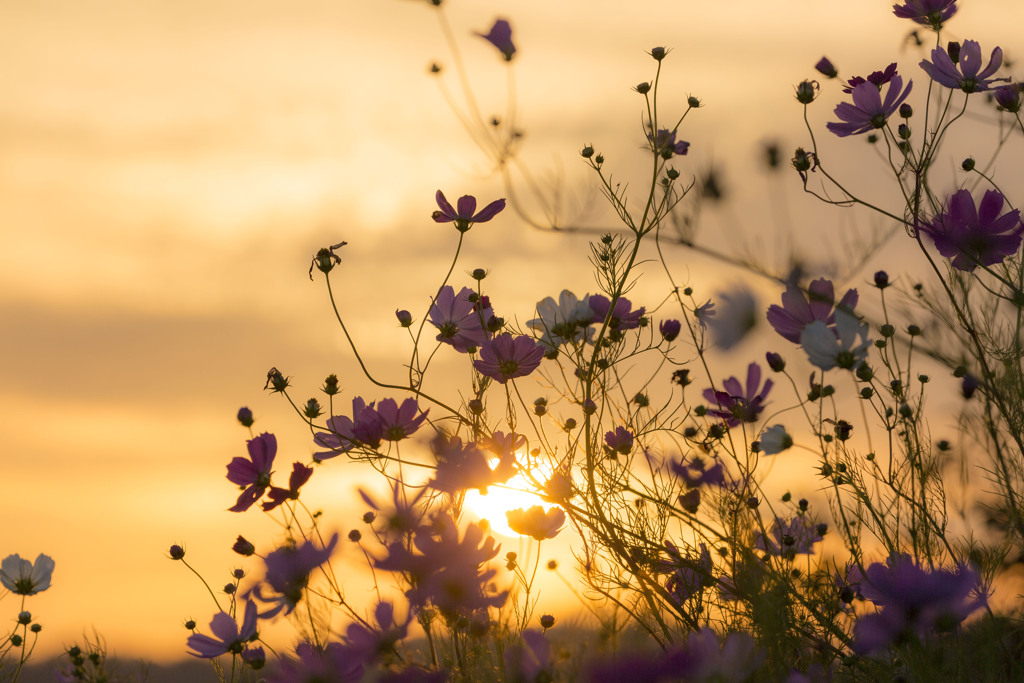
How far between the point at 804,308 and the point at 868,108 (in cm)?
57

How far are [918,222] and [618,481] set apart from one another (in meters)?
0.66

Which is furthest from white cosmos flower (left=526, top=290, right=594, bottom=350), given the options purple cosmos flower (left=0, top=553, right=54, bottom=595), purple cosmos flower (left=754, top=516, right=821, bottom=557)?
purple cosmos flower (left=0, top=553, right=54, bottom=595)

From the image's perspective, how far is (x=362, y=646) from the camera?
2.90ft

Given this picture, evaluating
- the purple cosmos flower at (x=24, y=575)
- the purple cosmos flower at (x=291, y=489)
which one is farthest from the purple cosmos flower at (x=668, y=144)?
the purple cosmos flower at (x=24, y=575)

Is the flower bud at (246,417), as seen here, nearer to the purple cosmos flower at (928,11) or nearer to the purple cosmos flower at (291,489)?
A: the purple cosmos flower at (291,489)

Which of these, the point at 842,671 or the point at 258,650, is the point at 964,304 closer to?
the point at 842,671

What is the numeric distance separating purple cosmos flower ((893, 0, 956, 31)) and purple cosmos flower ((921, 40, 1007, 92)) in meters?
0.08

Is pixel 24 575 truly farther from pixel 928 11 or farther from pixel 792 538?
pixel 928 11

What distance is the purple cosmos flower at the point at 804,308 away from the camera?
1.13 m

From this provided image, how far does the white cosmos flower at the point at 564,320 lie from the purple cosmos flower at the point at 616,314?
0.6 inches

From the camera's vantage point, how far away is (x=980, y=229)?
1.36 metres

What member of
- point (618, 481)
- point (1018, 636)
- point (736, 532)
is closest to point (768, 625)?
point (736, 532)

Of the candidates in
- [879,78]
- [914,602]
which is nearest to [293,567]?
[914,602]

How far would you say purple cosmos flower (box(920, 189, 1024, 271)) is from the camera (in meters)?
1.35
